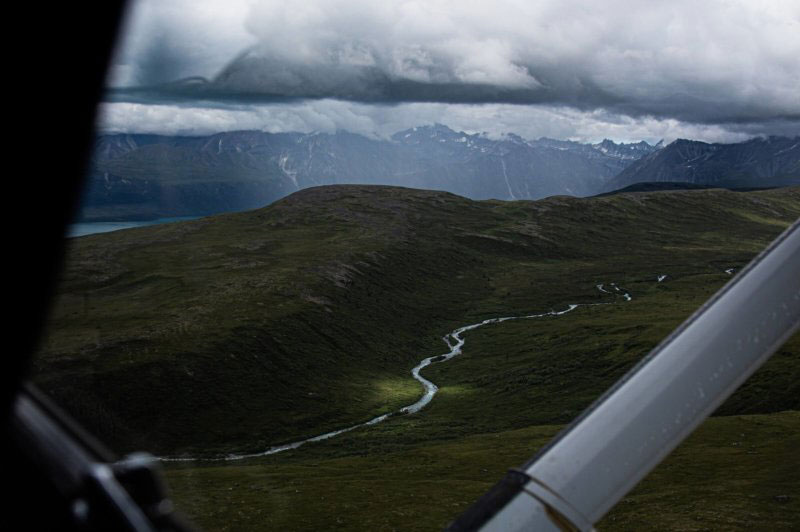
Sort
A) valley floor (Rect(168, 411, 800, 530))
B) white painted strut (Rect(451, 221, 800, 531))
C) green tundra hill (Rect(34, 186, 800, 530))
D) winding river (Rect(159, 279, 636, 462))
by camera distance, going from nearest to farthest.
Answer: white painted strut (Rect(451, 221, 800, 531)), green tundra hill (Rect(34, 186, 800, 530)), valley floor (Rect(168, 411, 800, 530)), winding river (Rect(159, 279, 636, 462))

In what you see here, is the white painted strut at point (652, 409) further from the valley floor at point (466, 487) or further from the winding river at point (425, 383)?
the winding river at point (425, 383)

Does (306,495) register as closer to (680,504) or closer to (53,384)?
(680,504)

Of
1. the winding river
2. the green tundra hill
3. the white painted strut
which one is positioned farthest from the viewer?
the winding river

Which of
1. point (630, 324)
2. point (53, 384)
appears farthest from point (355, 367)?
point (53, 384)

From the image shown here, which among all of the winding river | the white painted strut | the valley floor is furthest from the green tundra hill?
the winding river

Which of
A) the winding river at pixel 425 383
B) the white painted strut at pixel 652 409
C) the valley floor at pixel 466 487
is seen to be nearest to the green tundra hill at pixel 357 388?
the valley floor at pixel 466 487

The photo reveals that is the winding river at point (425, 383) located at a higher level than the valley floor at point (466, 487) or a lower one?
lower

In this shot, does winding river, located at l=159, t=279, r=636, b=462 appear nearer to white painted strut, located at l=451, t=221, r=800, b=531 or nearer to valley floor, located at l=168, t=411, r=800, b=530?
valley floor, located at l=168, t=411, r=800, b=530

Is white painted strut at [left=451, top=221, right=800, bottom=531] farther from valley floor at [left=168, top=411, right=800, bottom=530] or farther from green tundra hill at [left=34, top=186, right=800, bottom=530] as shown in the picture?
valley floor at [left=168, top=411, right=800, bottom=530]

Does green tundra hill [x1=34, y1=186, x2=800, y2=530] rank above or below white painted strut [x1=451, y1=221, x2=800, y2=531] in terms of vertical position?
below

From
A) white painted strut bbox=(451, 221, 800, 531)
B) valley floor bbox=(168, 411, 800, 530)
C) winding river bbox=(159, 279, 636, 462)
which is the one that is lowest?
winding river bbox=(159, 279, 636, 462)

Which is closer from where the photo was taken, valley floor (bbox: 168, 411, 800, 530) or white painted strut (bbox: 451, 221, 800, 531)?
white painted strut (bbox: 451, 221, 800, 531)

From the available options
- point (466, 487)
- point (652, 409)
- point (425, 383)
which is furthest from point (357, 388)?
point (652, 409)
